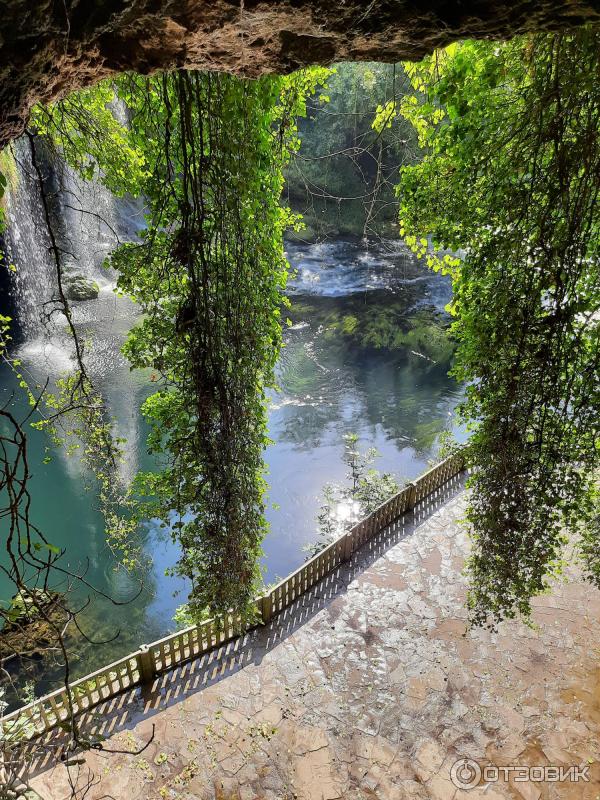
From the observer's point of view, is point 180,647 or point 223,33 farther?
point 180,647

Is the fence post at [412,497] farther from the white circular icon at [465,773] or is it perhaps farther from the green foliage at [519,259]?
the white circular icon at [465,773]

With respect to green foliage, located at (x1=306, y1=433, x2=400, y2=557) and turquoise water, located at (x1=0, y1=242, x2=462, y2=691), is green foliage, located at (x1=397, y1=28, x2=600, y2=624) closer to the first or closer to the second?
turquoise water, located at (x1=0, y1=242, x2=462, y2=691)

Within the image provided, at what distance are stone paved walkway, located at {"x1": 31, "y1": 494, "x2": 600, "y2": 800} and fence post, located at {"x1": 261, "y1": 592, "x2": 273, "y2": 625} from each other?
0.55ft

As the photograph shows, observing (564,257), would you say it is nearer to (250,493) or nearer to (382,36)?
(382,36)

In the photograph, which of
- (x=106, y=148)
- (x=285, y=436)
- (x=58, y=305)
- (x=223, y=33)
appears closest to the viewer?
(x=223, y=33)

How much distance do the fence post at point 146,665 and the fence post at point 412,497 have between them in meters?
Result: 4.47

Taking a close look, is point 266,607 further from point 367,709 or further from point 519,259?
point 519,259

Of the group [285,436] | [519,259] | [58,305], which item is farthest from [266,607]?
[58,305]

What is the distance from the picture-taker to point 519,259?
369cm

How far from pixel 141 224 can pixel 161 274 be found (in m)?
20.8

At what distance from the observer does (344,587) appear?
6648 millimetres

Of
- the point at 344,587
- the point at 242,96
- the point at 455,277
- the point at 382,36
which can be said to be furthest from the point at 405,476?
the point at 382,36

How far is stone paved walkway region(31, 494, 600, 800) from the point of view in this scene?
175 inches

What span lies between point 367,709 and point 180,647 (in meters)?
2.19
